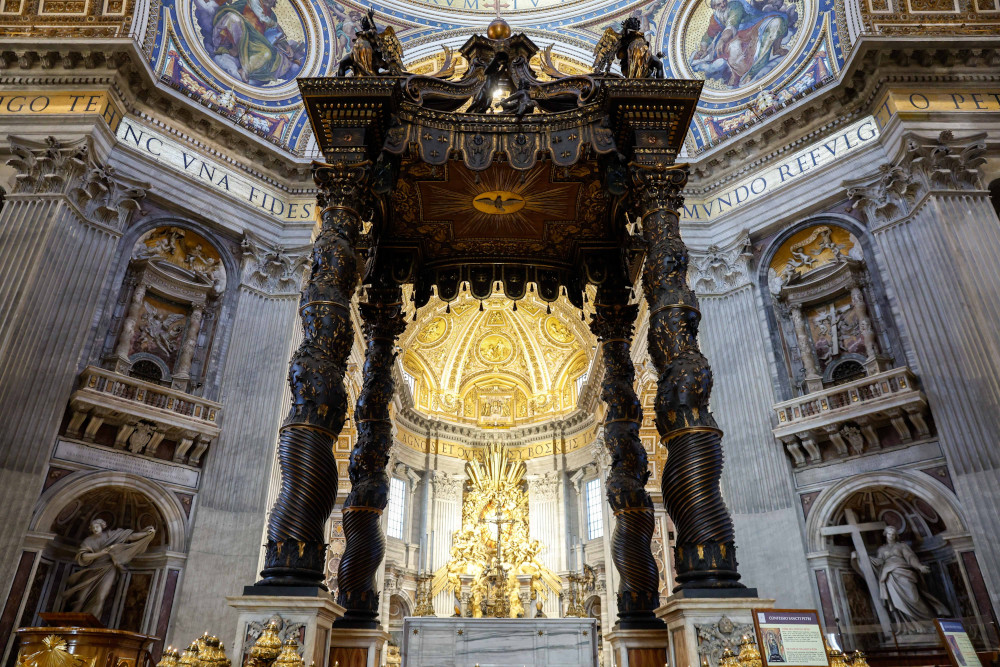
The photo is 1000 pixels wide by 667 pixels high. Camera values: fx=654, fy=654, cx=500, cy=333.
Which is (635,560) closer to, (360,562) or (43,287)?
(360,562)

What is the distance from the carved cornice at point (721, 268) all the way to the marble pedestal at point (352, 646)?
8.26 m

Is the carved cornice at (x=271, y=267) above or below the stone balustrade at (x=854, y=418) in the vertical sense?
above

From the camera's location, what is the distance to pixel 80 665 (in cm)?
402

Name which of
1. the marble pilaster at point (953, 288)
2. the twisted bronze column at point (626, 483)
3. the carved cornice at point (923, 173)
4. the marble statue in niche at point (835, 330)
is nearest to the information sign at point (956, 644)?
the twisted bronze column at point (626, 483)

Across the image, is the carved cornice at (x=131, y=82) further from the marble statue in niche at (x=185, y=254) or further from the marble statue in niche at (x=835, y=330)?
the marble statue in niche at (x=835, y=330)

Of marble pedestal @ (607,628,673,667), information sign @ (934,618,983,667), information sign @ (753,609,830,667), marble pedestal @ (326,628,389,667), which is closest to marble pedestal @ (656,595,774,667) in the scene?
information sign @ (753,609,830,667)

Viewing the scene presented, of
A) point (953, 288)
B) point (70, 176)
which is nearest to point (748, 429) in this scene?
point (953, 288)

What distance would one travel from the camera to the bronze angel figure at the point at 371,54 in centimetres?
537

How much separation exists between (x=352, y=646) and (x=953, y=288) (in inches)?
351

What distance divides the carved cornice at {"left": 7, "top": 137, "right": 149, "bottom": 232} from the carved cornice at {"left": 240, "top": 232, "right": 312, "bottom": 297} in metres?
2.08

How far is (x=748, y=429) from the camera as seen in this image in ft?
34.9

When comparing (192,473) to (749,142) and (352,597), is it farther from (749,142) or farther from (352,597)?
(749,142)

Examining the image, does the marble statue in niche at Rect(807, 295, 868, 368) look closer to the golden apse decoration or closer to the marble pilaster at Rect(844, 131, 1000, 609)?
the marble pilaster at Rect(844, 131, 1000, 609)

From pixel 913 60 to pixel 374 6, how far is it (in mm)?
11206
